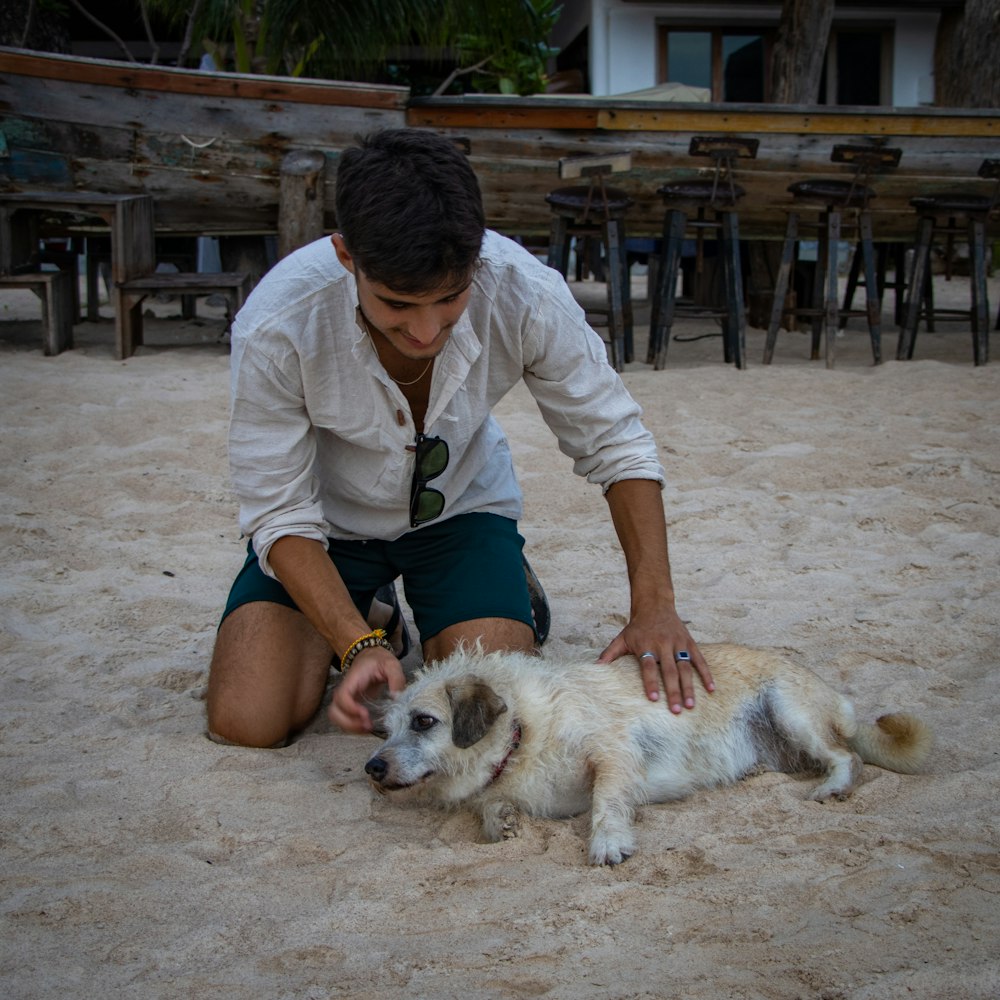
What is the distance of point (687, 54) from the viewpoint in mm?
17172

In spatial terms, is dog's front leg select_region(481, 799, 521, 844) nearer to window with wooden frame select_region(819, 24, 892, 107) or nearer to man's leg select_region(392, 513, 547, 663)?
man's leg select_region(392, 513, 547, 663)

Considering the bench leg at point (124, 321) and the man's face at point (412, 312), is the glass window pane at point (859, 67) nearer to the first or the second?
the bench leg at point (124, 321)

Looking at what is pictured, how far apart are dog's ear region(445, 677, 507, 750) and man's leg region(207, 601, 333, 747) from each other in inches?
29.1

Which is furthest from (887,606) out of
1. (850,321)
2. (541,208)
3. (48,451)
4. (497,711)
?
(850,321)

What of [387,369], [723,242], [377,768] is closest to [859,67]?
[723,242]

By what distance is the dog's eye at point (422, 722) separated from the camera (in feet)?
9.37

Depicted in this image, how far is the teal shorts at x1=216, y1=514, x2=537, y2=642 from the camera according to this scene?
139 inches

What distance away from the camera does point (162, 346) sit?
30.1ft

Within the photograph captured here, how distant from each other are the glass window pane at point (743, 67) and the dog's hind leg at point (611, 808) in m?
16.2

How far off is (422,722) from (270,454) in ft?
2.97

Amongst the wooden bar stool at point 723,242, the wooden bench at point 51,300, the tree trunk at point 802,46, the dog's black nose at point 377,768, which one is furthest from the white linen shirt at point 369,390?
the tree trunk at point 802,46

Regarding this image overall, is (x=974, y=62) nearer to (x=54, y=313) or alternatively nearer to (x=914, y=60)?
(x=914, y=60)

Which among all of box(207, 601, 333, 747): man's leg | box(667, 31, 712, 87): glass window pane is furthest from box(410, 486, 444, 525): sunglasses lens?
box(667, 31, 712, 87): glass window pane

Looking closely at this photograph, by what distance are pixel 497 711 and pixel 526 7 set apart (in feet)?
43.6
